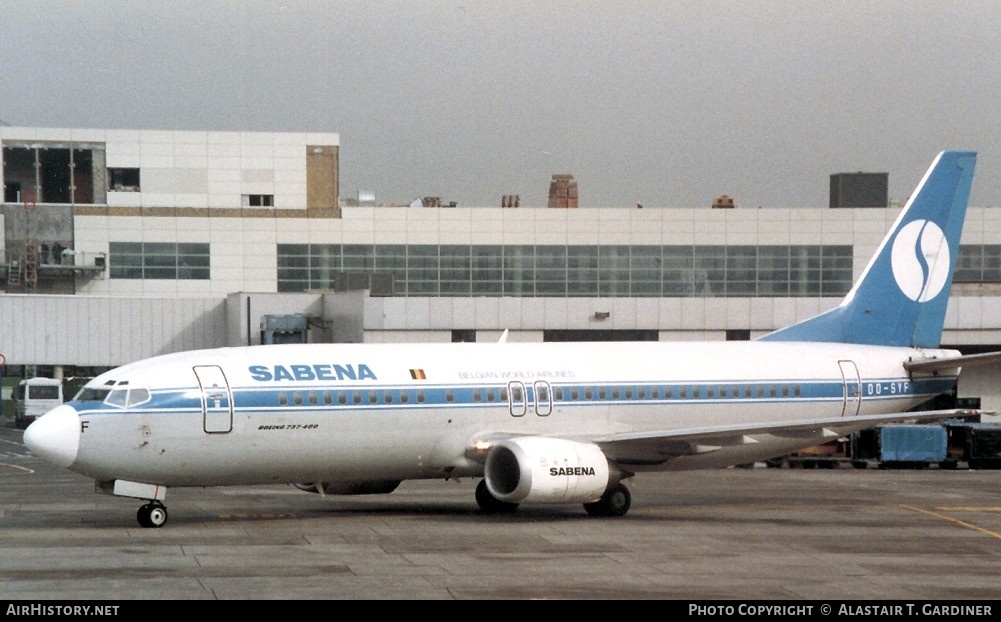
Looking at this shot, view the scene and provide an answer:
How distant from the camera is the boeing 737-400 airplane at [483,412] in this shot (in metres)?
30.5

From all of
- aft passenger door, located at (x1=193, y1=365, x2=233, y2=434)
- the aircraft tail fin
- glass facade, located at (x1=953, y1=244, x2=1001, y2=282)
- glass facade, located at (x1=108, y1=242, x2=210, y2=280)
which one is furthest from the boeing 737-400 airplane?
glass facade, located at (x1=108, y1=242, x2=210, y2=280)

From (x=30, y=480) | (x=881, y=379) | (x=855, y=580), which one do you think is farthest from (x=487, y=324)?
(x=855, y=580)

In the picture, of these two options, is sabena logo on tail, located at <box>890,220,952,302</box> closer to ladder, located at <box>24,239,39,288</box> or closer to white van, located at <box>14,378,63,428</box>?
white van, located at <box>14,378,63,428</box>

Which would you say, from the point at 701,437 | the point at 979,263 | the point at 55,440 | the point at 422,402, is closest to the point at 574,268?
the point at 979,263

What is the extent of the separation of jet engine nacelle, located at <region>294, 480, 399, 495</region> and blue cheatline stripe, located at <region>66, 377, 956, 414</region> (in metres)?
2.90

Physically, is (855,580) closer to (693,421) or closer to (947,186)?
(693,421)

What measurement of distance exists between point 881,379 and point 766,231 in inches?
1810

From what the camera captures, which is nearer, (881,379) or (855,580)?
(855,580)

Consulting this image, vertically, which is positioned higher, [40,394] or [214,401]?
[214,401]

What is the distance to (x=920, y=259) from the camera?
41.4m

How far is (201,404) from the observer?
30781mm

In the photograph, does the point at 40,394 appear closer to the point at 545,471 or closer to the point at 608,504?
the point at 608,504

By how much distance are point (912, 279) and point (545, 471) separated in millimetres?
15106

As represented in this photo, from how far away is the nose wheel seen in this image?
30641mm
